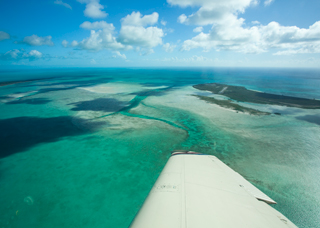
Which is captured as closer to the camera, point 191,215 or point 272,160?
point 191,215

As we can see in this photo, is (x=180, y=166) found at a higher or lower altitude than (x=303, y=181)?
higher

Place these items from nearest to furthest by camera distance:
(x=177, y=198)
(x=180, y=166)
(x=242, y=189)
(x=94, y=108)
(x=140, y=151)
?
1. (x=177, y=198)
2. (x=242, y=189)
3. (x=180, y=166)
4. (x=140, y=151)
5. (x=94, y=108)

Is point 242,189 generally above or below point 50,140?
above

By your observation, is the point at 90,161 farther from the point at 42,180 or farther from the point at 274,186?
the point at 274,186

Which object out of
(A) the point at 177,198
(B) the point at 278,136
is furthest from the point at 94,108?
(B) the point at 278,136

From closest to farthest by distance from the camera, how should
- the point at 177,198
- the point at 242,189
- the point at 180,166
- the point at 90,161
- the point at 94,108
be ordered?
the point at 177,198
the point at 242,189
the point at 180,166
the point at 90,161
the point at 94,108

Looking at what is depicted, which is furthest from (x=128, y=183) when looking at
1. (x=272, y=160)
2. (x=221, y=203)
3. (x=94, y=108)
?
(x=94, y=108)

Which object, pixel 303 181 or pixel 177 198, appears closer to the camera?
pixel 177 198

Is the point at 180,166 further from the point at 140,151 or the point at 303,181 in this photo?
the point at 303,181

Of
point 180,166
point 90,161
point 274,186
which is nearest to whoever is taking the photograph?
point 180,166
